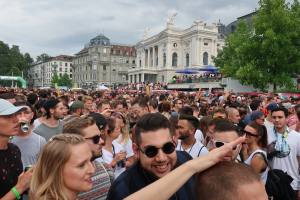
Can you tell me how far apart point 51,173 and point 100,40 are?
121257mm

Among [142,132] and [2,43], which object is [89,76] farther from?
[142,132]

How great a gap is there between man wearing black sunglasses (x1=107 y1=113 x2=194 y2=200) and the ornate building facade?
75.2 metres

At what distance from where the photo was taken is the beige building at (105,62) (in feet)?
386

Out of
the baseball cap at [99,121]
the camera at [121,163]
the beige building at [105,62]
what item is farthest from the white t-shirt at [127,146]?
the beige building at [105,62]

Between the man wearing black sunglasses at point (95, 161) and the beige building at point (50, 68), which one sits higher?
the beige building at point (50, 68)

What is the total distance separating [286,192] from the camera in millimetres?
3912

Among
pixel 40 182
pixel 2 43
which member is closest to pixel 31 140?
pixel 40 182

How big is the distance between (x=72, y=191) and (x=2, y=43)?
103277 millimetres

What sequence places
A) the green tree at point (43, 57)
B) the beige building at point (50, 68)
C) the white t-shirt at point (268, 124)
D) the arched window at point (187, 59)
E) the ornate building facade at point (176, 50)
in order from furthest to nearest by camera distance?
the green tree at point (43, 57), the beige building at point (50, 68), the arched window at point (187, 59), the ornate building facade at point (176, 50), the white t-shirt at point (268, 124)

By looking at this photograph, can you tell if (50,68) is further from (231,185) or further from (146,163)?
(231,185)

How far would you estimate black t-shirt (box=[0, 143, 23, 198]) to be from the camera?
3092 mm

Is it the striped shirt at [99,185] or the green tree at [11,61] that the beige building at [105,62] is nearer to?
the green tree at [11,61]

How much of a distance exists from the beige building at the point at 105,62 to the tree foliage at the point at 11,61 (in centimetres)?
2385

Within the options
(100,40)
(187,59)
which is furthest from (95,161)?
(100,40)
